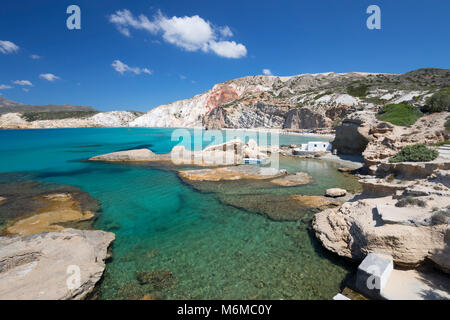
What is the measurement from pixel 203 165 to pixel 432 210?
61.7 feet

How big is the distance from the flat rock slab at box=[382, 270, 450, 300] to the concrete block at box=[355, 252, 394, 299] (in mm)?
144

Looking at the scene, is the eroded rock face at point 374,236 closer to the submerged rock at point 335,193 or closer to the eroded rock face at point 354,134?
the submerged rock at point 335,193

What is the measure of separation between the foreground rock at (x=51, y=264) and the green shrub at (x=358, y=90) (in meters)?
80.7

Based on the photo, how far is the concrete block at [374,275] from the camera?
15.0ft

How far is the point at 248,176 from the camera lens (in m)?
17.0

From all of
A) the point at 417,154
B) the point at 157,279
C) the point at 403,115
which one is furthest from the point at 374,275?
the point at 403,115

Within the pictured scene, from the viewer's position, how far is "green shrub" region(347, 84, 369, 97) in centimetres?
6726

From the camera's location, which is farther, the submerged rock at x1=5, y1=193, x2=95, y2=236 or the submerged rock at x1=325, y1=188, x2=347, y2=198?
the submerged rock at x1=325, y1=188, x2=347, y2=198

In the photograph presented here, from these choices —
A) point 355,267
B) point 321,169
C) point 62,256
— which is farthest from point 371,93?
point 62,256

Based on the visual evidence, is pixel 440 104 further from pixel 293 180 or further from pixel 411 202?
pixel 411 202

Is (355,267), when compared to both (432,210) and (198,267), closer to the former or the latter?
(432,210)

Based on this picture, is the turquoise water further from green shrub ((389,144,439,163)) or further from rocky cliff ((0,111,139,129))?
rocky cliff ((0,111,139,129))

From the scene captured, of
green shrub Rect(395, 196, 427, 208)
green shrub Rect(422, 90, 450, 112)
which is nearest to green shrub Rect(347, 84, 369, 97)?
green shrub Rect(422, 90, 450, 112)

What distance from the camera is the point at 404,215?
6113mm
